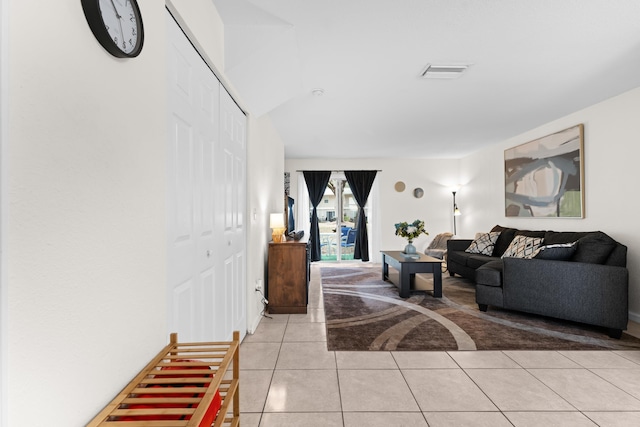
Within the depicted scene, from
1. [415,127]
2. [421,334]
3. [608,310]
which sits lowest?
[421,334]

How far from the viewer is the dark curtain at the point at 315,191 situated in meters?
7.21

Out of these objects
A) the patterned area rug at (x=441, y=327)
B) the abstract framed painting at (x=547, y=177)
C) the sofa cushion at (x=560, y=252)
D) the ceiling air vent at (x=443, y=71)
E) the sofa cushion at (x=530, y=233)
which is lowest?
the patterned area rug at (x=441, y=327)

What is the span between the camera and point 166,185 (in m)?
1.35

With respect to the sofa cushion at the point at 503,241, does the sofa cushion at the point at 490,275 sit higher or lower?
lower

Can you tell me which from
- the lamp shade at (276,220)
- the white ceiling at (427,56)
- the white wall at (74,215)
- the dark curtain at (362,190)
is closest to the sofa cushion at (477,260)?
the white ceiling at (427,56)

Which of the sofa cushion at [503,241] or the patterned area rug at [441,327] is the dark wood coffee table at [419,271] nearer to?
the patterned area rug at [441,327]

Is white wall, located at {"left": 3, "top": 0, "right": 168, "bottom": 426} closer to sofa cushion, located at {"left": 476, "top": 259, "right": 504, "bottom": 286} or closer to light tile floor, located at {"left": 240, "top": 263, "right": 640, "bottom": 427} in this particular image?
light tile floor, located at {"left": 240, "top": 263, "right": 640, "bottom": 427}

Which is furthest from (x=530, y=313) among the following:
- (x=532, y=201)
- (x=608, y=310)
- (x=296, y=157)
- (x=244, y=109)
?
(x=296, y=157)

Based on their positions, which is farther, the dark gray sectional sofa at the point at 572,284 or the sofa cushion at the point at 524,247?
the sofa cushion at the point at 524,247

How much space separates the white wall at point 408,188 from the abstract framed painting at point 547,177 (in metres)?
1.87

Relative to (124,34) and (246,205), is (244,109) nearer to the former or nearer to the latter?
(246,205)

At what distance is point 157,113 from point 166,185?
0.99 ft

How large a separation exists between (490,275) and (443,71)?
233 centimetres

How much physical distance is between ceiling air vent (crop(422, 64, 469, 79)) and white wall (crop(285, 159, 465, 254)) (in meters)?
4.34
